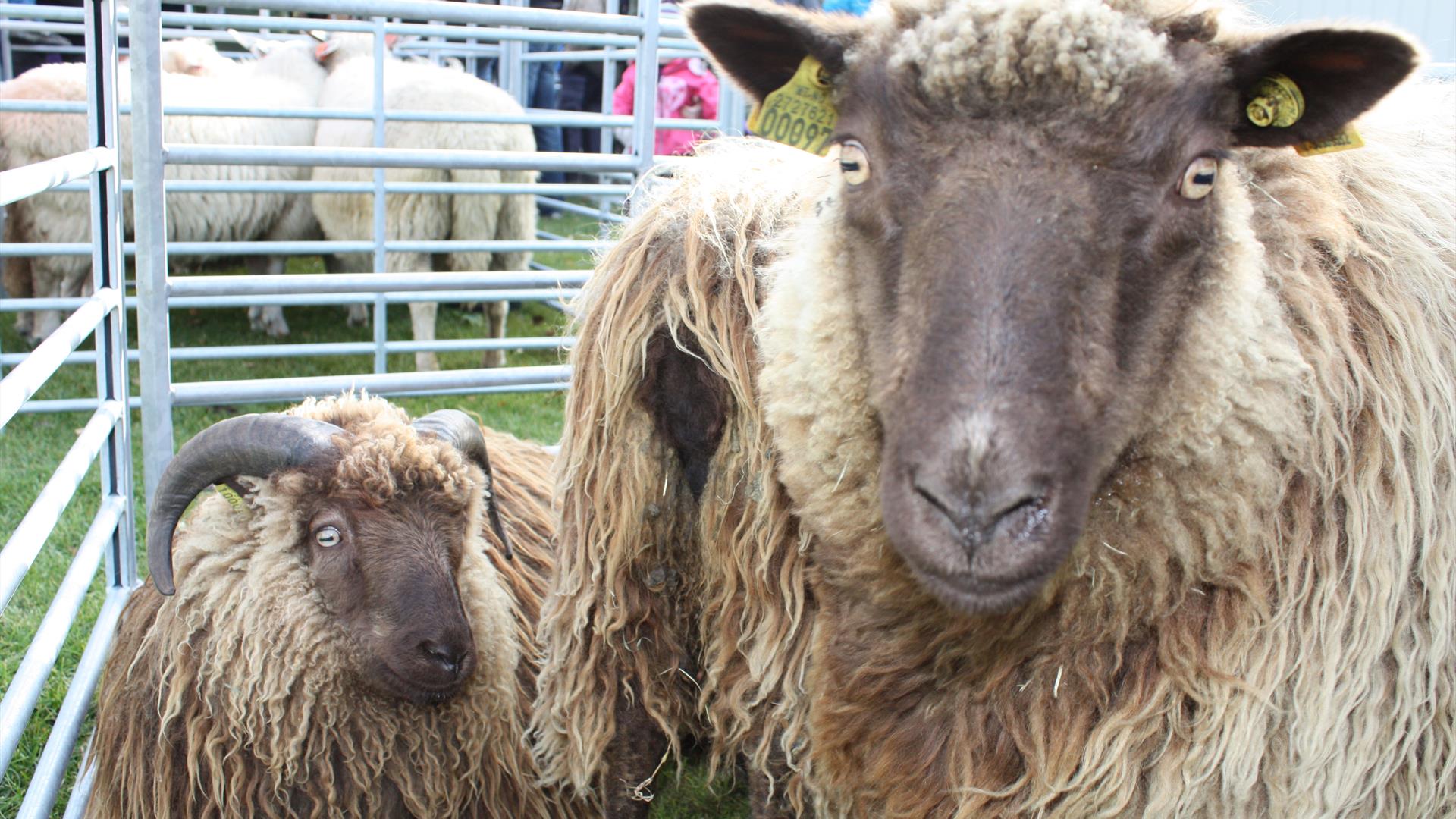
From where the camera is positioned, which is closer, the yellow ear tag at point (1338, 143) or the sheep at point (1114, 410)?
the sheep at point (1114, 410)

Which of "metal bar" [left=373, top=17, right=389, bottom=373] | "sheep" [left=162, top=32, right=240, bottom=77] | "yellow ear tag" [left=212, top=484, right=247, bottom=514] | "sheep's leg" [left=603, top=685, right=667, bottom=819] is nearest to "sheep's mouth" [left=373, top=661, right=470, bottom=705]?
"sheep's leg" [left=603, top=685, right=667, bottom=819]

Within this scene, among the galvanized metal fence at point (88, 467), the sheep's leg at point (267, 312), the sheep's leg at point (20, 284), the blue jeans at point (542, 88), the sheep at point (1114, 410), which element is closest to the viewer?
the sheep at point (1114, 410)

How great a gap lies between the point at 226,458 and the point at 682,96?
6715mm

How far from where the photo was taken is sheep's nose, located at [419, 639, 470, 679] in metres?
2.75

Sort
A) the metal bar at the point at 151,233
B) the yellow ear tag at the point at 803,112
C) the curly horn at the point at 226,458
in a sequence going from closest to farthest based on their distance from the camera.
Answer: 1. the yellow ear tag at the point at 803,112
2. the curly horn at the point at 226,458
3. the metal bar at the point at 151,233

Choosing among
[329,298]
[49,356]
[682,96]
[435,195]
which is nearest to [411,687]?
[49,356]

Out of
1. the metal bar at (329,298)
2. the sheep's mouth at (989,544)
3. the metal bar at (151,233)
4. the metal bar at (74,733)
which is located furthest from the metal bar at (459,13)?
the sheep's mouth at (989,544)

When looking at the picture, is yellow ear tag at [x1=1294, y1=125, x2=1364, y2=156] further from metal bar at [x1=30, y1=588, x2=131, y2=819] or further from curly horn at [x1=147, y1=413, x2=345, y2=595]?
metal bar at [x1=30, y1=588, x2=131, y2=819]

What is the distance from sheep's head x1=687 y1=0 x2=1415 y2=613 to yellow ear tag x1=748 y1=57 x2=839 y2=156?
197 millimetres

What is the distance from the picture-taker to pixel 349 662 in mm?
2830

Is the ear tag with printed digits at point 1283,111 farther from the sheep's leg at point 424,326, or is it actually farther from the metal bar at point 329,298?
the sheep's leg at point 424,326

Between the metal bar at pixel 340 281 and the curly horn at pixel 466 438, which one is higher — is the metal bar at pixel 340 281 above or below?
above

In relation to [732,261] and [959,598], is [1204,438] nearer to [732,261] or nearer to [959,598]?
[959,598]

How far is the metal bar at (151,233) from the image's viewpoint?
3129mm
